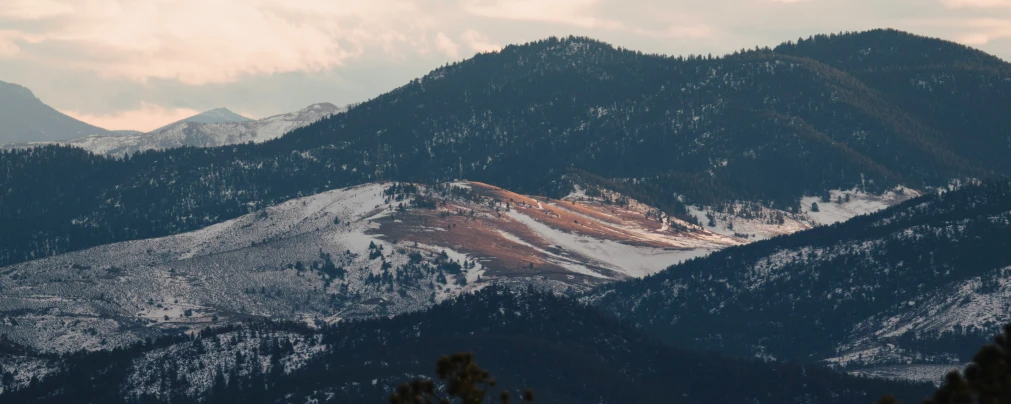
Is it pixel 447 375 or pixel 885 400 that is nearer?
pixel 885 400

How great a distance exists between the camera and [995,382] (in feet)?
305

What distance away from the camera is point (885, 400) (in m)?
88.8

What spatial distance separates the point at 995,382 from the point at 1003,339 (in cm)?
340

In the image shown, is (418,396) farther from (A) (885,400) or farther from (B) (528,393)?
(A) (885,400)

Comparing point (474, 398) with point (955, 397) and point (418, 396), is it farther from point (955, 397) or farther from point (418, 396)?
point (955, 397)

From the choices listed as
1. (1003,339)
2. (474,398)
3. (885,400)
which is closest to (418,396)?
(474,398)

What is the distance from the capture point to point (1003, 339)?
313 ft

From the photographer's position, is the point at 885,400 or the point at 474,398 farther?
the point at 474,398

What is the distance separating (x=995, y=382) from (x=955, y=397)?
2.87 m

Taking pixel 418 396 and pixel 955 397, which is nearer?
pixel 955 397

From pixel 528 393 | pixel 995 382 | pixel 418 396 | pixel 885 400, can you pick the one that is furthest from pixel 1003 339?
pixel 418 396

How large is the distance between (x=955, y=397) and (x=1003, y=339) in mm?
5867

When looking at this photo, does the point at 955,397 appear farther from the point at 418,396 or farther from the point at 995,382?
the point at 418,396

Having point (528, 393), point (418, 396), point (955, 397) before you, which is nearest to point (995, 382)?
point (955, 397)
